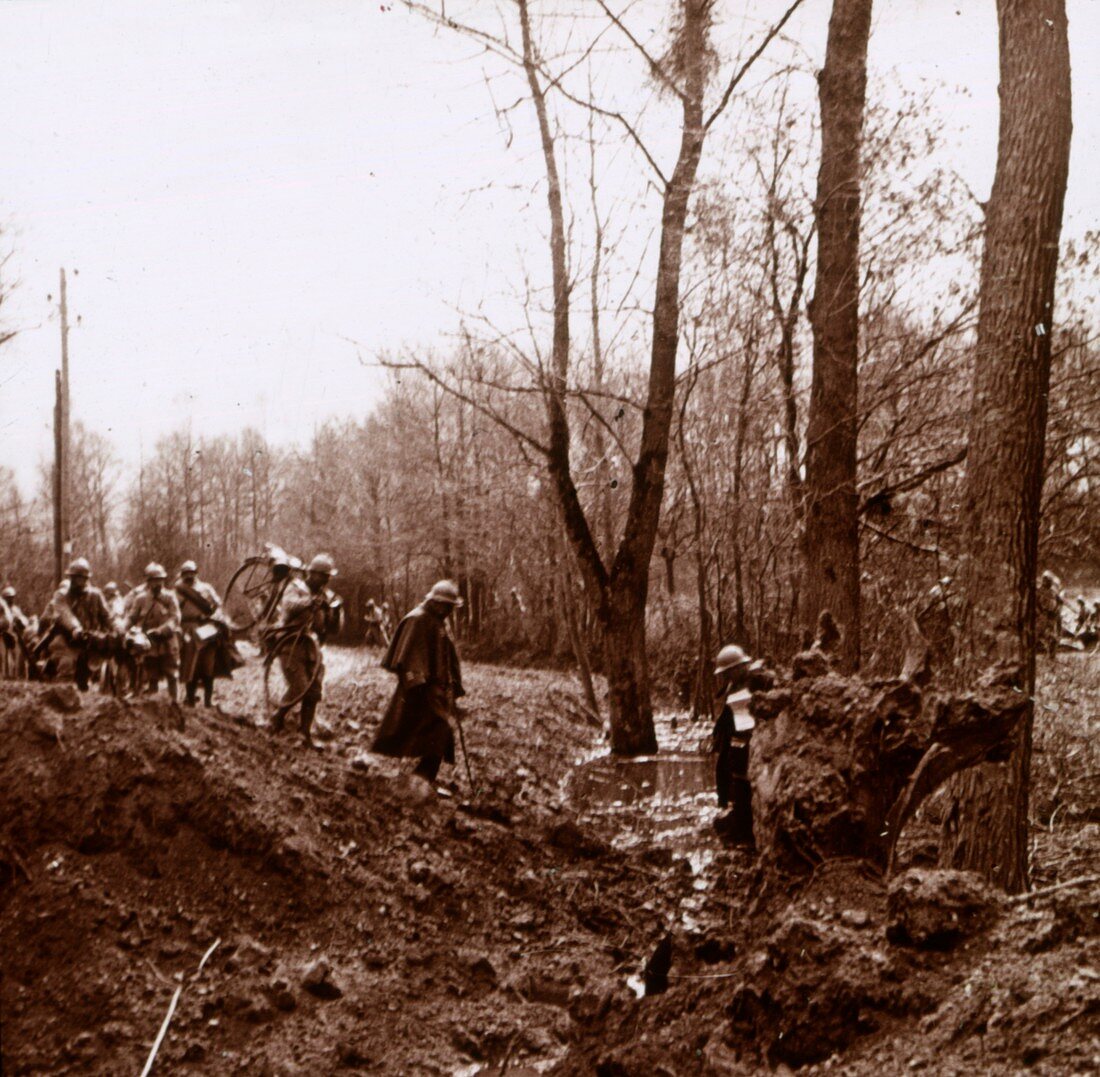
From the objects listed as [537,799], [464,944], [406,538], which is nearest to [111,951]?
[464,944]

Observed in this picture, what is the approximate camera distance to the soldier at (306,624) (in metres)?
12.5

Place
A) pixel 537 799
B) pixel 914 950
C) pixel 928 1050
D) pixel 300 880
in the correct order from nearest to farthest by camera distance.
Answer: pixel 928 1050
pixel 914 950
pixel 300 880
pixel 537 799

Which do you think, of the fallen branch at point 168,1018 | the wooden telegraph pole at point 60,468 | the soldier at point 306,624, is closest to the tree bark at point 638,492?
the soldier at point 306,624

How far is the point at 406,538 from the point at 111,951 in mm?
41814

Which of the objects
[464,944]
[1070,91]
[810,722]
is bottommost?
[464,944]

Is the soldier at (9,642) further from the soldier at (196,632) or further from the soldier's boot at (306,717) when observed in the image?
the soldier's boot at (306,717)

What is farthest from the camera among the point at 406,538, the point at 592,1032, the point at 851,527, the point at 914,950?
the point at 406,538

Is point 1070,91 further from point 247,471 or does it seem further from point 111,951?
point 247,471

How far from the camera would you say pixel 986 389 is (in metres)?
6.73

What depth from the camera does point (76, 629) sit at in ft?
49.6

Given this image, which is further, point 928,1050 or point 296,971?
point 296,971

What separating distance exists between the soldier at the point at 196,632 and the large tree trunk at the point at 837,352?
8.88m

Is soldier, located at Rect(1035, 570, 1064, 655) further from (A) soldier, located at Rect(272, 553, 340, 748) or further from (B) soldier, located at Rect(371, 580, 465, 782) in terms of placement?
(A) soldier, located at Rect(272, 553, 340, 748)

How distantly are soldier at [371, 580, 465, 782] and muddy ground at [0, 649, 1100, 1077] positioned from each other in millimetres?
505
